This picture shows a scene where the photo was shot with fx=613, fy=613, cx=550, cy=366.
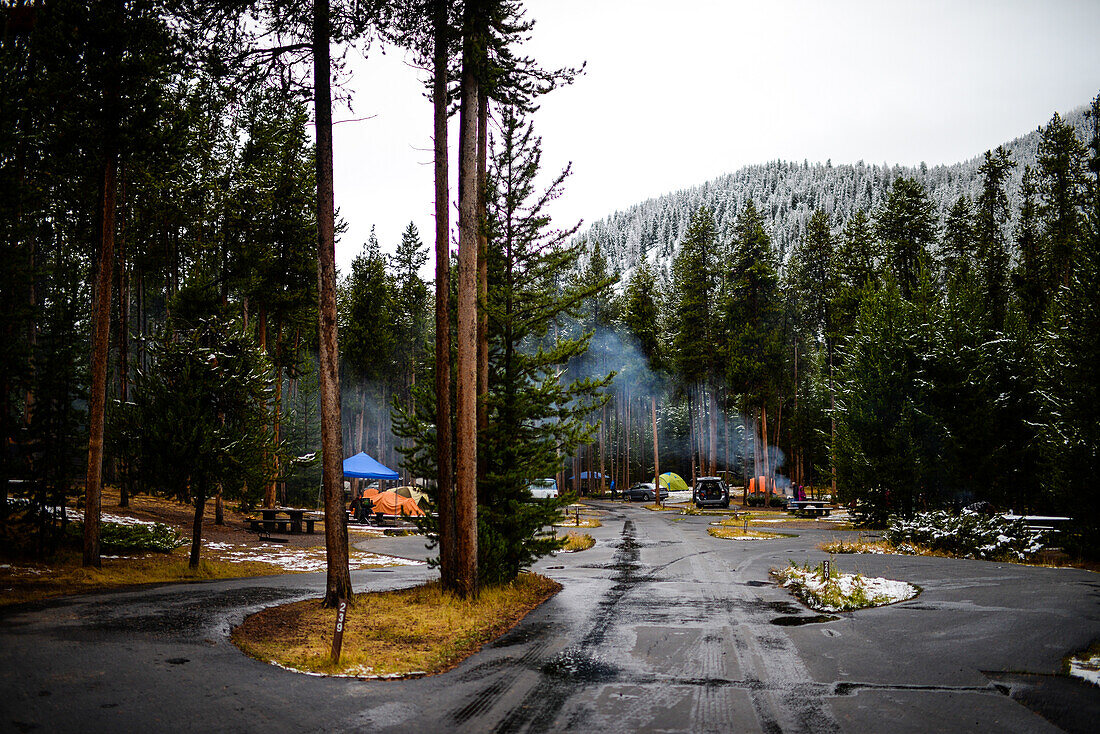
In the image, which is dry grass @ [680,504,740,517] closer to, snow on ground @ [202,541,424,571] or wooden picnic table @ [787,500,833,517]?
wooden picnic table @ [787,500,833,517]

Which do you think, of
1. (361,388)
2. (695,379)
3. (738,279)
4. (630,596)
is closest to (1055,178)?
(738,279)

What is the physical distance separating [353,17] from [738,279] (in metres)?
38.4

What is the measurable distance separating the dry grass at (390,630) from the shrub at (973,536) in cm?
1419

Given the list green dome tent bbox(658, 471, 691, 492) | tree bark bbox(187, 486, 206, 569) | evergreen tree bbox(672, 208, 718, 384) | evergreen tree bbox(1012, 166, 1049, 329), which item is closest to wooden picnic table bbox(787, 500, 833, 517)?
evergreen tree bbox(672, 208, 718, 384)

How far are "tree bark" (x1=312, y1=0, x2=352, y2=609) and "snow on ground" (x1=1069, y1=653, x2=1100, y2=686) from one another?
9603 millimetres

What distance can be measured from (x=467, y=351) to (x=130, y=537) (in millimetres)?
13312

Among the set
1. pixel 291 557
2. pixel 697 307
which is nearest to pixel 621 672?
pixel 291 557

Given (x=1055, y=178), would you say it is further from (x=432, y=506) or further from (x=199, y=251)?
(x=199, y=251)

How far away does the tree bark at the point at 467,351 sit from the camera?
36.2 feet

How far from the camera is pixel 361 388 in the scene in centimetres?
5569

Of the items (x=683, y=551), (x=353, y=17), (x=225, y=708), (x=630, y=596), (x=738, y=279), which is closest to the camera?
(x=225, y=708)

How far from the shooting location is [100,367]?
45.0ft

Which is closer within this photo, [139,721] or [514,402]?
[139,721]

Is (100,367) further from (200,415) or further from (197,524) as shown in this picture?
(197,524)
